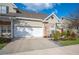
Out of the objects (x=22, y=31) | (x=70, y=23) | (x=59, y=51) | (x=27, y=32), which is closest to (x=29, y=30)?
(x=27, y=32)

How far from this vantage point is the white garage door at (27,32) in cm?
1290

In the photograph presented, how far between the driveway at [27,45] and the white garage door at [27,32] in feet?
0.97

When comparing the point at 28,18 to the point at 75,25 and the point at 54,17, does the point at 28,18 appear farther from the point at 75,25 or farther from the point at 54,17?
the point at 75,25

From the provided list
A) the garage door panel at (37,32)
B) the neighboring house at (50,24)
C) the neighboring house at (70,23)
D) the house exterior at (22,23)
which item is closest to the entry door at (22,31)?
the house exterior at (22,23)

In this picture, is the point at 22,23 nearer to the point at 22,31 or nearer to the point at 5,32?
the point at 22,31

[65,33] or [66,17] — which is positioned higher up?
[66,17]

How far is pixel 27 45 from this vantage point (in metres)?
12.5

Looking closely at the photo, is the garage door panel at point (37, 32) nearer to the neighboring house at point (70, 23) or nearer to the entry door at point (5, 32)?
the neighboring house at point (70, 23)

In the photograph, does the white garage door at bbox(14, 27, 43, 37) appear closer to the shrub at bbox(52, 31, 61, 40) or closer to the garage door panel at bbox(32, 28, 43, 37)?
the garage door panel at bbox(32, 28, 43, 37)

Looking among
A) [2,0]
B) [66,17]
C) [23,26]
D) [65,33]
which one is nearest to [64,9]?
[66,17]

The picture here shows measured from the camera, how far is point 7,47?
1228 cm

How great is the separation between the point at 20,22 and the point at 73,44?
3080 mm

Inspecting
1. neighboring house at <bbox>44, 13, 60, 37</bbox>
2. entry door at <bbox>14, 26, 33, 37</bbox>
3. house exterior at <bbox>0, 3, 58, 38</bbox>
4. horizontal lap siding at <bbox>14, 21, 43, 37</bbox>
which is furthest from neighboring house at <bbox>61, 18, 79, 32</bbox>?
entry door at <bbox>14, 26, 33, 37</bbox>
